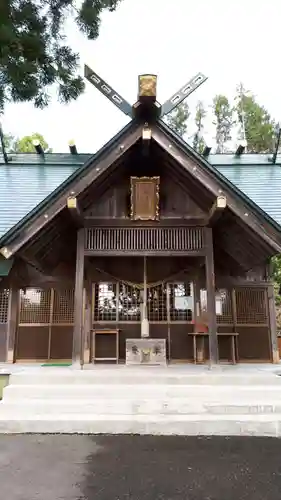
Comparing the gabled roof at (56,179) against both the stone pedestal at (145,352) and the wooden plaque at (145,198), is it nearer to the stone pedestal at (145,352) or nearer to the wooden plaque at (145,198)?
the wooden plaque at (145,198)

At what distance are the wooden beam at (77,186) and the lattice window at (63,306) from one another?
2.90m

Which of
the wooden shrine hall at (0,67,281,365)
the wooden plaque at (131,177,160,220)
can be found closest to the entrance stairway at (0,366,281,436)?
the wooden shrine hall at (0,67,281,365)

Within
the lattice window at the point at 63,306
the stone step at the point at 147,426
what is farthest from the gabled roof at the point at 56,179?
the stone step at the point at 147,426

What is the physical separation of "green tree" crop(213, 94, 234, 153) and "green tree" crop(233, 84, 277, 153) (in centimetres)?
84

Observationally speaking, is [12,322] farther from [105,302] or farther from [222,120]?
[222,120]

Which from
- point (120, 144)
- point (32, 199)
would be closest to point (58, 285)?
point (32, 199)

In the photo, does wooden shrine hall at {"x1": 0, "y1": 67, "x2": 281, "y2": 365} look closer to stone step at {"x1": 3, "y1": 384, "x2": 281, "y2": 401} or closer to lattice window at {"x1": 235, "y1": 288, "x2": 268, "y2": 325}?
lattice window at {"x1": 235, "y1": 288, "x2": 268, "y2": 325}

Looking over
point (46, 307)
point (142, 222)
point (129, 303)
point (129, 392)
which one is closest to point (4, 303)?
point (46, 307)

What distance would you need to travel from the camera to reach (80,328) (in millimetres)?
6109

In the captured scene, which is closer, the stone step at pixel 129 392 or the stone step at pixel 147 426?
the stone step at pixel 147 426

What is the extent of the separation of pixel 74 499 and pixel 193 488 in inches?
35.1

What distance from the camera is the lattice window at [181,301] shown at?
862 cm

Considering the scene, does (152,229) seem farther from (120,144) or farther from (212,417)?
(212,417)

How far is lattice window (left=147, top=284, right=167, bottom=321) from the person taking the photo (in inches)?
339
